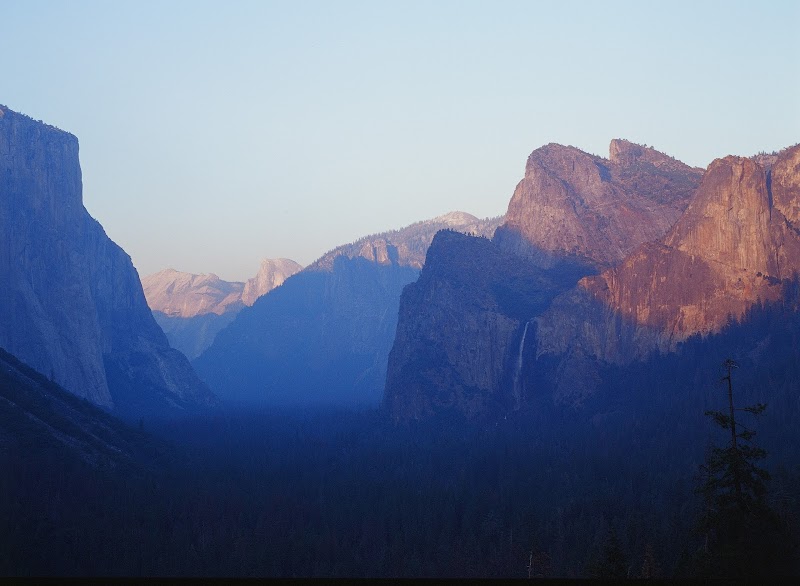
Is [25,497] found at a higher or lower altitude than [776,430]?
lower

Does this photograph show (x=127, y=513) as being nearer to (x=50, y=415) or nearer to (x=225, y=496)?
(x=225, y=496)

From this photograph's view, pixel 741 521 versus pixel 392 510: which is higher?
pixel 741 521

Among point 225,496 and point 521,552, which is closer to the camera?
point 521,552

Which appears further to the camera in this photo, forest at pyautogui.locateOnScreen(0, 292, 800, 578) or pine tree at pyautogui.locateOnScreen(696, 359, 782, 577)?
forest at pyautogui.locateOnScreen(0, 292, 800, 578)

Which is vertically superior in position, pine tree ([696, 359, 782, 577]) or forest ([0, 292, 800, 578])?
pine tree ([696, 359, 782, 577])

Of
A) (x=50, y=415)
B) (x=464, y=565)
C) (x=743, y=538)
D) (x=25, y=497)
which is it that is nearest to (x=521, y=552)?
(x=464, y=565)

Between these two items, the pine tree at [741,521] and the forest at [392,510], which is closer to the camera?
the pine tree at [741,521]

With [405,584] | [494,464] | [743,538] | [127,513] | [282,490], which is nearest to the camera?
[405,584]

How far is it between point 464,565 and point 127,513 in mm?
44568

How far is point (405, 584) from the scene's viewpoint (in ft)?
87.7

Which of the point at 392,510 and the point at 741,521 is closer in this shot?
the point at 741,521

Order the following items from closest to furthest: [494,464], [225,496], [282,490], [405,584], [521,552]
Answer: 1. [405,584]
2. [521,552]
3. [225,496]
4. [282,490]
5. [494,464]

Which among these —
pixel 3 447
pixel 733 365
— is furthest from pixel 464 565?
pixel 733 365

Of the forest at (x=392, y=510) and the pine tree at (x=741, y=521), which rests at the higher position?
the pine tree at (x=741, y=521)
